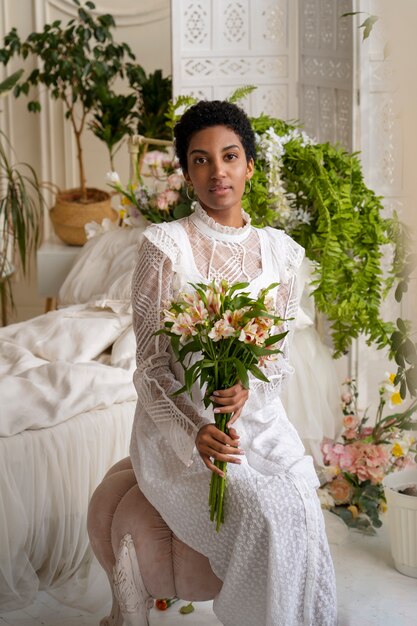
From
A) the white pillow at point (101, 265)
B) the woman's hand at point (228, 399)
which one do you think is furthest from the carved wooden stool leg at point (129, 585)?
the white pillow at point (101, 265)

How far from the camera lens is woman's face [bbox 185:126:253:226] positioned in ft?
7.08

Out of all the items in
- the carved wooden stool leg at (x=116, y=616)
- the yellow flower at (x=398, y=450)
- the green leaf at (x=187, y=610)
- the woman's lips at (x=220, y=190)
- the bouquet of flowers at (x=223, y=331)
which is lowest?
the green leaf at (x=187, y=610)

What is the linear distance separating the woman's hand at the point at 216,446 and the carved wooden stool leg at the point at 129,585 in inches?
12.3

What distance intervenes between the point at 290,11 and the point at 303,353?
77.0 inches

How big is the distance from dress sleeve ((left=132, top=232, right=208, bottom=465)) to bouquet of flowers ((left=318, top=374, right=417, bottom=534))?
1.33m

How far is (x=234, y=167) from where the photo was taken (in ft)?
7.14

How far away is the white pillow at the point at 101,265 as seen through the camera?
4094 mm

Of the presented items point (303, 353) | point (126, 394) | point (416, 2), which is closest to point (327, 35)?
point (303, 353)

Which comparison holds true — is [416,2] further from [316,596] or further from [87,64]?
[87,64]

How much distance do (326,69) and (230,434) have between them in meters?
3.04

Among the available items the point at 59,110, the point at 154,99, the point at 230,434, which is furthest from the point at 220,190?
the point at 59,110

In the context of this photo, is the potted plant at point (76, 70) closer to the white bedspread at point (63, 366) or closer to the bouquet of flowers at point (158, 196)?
the bouquet of flowers at point (158, 196)

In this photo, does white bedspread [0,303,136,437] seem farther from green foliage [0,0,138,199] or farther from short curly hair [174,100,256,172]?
green foliage [0,0,138,199]

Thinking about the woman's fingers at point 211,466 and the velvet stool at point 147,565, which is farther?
the velvet stool at point 147,565
